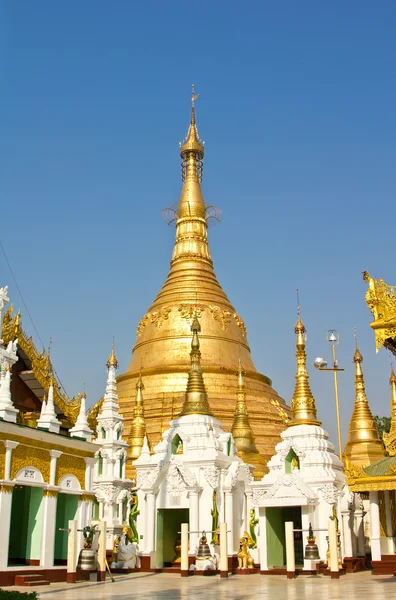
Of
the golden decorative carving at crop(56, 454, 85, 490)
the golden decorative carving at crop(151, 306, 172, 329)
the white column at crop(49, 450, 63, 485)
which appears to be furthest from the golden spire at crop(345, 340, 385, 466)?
the white column at crop(49, 450, 63, 485)

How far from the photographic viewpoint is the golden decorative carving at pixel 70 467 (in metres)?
17.1

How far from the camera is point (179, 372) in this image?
35.0m

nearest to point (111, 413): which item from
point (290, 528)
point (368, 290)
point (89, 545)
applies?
point (89, 545)

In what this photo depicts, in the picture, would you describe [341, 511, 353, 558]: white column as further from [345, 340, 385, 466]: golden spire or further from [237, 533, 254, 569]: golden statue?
[345, 340, 385, 466]: golden spire

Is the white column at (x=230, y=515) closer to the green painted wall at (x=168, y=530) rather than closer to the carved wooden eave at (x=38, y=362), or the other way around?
the green painted wall at (x=168, y=530)

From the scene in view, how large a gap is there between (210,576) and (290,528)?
3.52 m

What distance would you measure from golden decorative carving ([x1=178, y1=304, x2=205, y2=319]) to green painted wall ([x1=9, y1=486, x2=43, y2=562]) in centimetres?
2043

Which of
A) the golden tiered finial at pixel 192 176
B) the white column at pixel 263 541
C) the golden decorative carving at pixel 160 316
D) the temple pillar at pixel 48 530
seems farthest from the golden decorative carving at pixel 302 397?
the golden tiered finial at pixel 192 176

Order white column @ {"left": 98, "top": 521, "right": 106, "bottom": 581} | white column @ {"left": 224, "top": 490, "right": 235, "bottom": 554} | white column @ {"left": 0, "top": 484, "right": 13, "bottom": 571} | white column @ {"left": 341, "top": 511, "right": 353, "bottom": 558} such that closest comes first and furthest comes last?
white column @ {"left": 0, "top": 484, "right": 13, "bottom": 571} < white column @ {"left": 98, "top": 521, "right": 106, "bottom": 581} < white column @ {"left": 341, "top": 511, "right": 353, "bottom": 558} < white column @ {"left": 224, "top": 490, "right": 235, "bottom": 554}

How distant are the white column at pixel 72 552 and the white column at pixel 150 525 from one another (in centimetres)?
539

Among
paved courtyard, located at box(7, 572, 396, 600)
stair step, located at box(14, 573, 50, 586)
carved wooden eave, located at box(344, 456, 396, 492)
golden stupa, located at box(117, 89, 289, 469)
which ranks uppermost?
golden stupa, located at box(117, 89, 289, 469)

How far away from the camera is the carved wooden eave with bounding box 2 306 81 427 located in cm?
2162

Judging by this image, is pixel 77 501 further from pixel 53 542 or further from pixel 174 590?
pixel 174 590

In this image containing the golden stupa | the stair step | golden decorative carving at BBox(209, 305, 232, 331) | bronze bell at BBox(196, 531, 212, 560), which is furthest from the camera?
golden decorative carving at BBox(209, 305, 232, 331)
